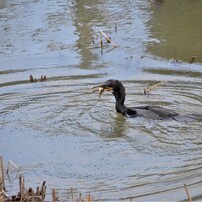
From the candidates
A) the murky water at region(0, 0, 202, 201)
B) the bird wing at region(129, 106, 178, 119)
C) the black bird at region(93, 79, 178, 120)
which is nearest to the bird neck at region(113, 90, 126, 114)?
the black bird at region(93, 79, 178, 120)

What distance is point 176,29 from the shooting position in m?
17.0

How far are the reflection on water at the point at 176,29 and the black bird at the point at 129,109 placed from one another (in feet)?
9.82

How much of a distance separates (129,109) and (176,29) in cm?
585

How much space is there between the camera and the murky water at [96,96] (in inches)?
361

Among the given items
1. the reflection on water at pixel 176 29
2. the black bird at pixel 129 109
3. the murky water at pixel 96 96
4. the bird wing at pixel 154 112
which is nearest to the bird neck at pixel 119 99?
the black bird at pixel 129 109

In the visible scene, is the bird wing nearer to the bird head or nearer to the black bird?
the black bird

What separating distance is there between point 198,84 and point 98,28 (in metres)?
5.09

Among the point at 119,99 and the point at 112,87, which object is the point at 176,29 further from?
the point at 119,99

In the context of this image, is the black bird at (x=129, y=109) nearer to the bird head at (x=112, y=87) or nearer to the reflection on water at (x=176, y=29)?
the bird head at (x=112, y=87)

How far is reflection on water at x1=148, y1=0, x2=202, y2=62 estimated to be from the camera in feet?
49.7

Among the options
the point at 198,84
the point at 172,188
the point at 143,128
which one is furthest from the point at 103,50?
the point at 172,188

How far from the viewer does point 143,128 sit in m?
11.1

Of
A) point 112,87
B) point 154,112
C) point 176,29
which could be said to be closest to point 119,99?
point 112,87

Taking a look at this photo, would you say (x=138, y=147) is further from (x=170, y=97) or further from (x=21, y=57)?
(x=21, y=57)
